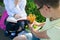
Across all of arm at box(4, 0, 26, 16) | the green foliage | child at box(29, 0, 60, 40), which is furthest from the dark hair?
the green foliage

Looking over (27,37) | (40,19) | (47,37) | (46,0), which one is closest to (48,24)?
(47,37)

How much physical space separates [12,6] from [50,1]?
3.34 feet

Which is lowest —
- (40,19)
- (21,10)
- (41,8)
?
(40,19)

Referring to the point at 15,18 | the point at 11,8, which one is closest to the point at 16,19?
Answer: the point at 15,18

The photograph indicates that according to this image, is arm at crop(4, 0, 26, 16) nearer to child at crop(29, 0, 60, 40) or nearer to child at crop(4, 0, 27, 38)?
child at crop(4, 0, 27, 38)

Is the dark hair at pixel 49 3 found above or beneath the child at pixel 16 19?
above

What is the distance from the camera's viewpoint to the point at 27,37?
2123mm

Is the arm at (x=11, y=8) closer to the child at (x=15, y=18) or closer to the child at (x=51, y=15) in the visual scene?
the child at (x=15, y=18)

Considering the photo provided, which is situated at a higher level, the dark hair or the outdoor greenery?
the dark hair

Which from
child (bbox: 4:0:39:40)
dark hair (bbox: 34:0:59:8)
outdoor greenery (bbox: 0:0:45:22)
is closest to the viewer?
dark hair (bbox: 34:0:59:8)

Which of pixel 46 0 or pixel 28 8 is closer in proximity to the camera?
pixel 46 0

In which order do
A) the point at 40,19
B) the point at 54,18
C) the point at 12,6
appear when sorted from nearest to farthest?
1. the point at 54,18
2. the point at 12,6
3. the point at 40,19

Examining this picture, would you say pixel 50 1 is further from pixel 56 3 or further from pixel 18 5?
pixel 18 5

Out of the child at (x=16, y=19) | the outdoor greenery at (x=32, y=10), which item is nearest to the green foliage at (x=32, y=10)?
the outdoor greenery at (x=32, y=10)
